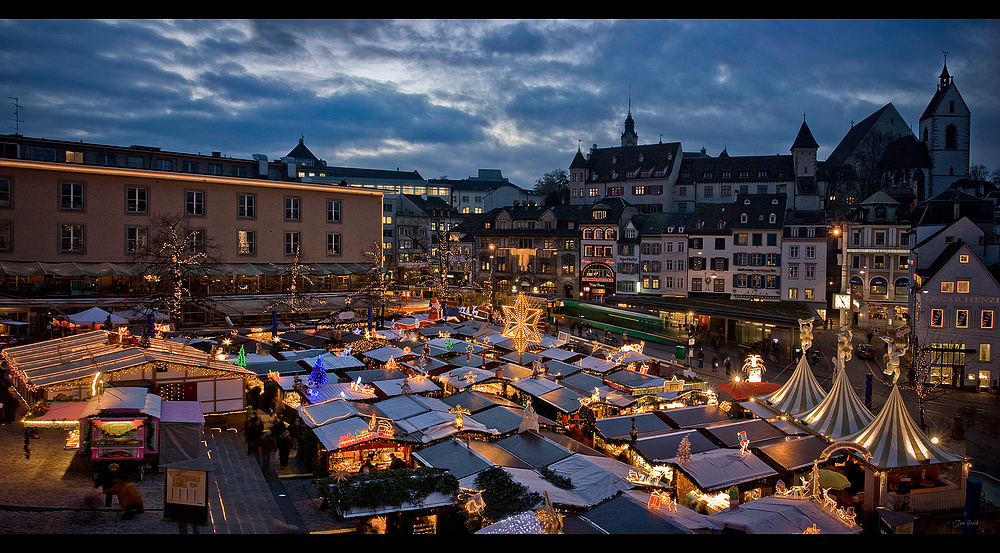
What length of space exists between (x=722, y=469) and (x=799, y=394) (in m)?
6.60

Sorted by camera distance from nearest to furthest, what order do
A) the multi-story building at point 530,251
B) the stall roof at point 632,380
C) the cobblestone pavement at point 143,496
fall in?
1. the cobblestone pavement at point 143,496
2. the stall roof at point 632,380
3. the multi-story building at point 530,251

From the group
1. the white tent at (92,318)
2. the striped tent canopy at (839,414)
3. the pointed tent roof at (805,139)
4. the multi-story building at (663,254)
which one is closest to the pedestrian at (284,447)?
the striped tent canopy at (839,414)

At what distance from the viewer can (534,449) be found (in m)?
11.4

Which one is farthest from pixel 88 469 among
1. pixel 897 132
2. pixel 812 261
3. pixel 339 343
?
pixel 897 132

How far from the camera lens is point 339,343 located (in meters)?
23.8

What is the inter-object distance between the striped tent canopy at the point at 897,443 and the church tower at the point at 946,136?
5800cm

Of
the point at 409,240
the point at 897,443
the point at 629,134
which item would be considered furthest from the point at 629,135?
the point at 897,443

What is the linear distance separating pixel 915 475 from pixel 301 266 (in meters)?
34.4

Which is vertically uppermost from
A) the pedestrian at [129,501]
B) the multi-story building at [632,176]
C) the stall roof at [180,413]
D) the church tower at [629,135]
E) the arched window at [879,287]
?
the church tower at [629,135]

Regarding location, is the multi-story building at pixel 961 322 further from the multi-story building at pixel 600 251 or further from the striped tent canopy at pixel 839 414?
the multi-story building at pixel 600 251

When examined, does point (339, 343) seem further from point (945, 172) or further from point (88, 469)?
point (945, 172)

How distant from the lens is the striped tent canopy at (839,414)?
1412cm

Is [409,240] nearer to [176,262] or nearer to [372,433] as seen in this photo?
[176,262]

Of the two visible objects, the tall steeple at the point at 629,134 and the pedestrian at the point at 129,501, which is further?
the tall steeple at the point at 629,134
